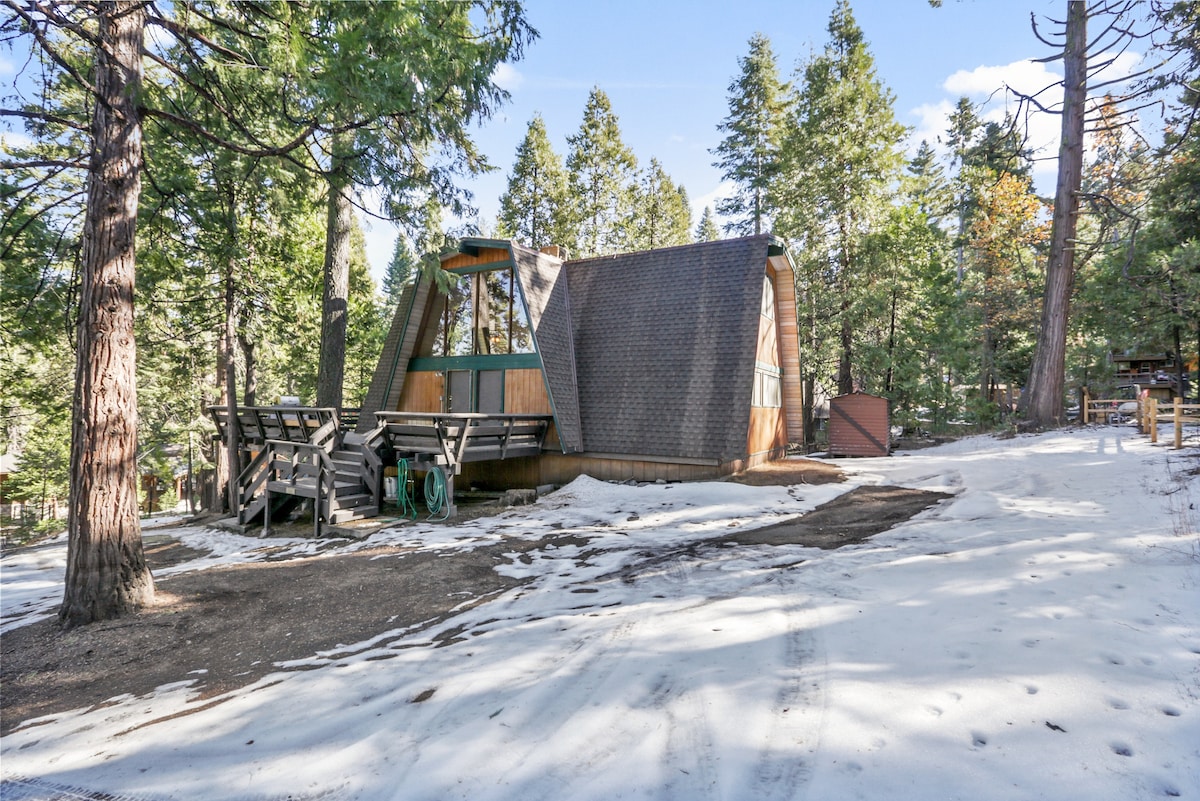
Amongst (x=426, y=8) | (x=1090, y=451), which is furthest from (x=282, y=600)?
(x=1090, y=451)

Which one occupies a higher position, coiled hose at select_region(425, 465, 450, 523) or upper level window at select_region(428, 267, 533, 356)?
upper level window at select_region(428, 267, 533, 356)

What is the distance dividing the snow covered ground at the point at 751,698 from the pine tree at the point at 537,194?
1990 centimetres

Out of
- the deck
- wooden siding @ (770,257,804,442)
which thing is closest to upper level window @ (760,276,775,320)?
wooden siding @ (770,257,804,442)

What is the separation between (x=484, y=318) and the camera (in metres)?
11.8

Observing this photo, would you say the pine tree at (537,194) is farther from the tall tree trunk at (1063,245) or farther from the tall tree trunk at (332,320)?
the tall tree trunk at (1063,245)

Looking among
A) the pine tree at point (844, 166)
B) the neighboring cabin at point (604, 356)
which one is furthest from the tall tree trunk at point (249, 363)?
the pine tree at point (844, 166)

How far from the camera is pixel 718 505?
320 inches

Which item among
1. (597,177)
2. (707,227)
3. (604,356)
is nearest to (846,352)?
(604,356)

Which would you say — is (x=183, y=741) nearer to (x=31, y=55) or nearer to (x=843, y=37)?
(x=31, y=55)

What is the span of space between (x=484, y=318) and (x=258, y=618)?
819cm

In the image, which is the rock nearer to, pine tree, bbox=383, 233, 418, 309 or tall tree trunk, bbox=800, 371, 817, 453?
tall tree trunk, bbox=800, 371, 817, 453

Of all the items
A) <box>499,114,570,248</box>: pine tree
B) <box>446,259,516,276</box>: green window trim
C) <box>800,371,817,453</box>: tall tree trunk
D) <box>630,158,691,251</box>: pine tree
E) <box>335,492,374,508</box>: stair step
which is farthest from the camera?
<box>630,158,691,251</box>: pine tree

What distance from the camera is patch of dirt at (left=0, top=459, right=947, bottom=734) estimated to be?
140 inches

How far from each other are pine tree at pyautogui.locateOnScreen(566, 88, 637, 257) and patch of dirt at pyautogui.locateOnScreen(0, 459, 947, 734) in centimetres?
1885
